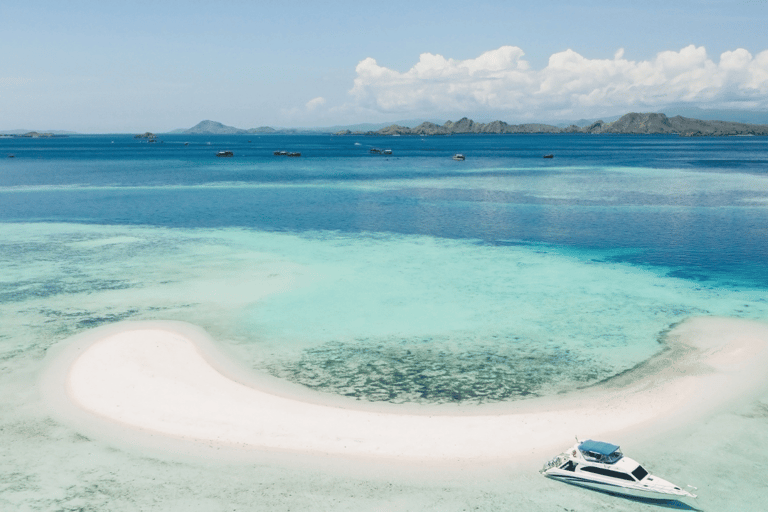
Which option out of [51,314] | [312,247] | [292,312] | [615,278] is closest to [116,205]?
[312,247]

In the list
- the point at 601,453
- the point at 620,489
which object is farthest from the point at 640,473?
the point at 601,453

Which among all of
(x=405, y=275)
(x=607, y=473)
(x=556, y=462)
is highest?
(x=405, y=275)

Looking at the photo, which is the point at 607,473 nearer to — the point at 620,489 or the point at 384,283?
the point at 620,489

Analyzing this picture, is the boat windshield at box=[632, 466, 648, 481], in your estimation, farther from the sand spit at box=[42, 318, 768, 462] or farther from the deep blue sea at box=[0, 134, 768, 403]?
the deep blue sea at box=[0, 134, 768, 403]

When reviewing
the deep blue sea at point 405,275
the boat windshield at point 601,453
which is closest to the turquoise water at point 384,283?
the deep blue sea at point 405,275

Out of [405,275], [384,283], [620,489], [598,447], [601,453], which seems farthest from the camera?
[405,275]

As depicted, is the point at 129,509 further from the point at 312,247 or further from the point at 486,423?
the point at 312,247
